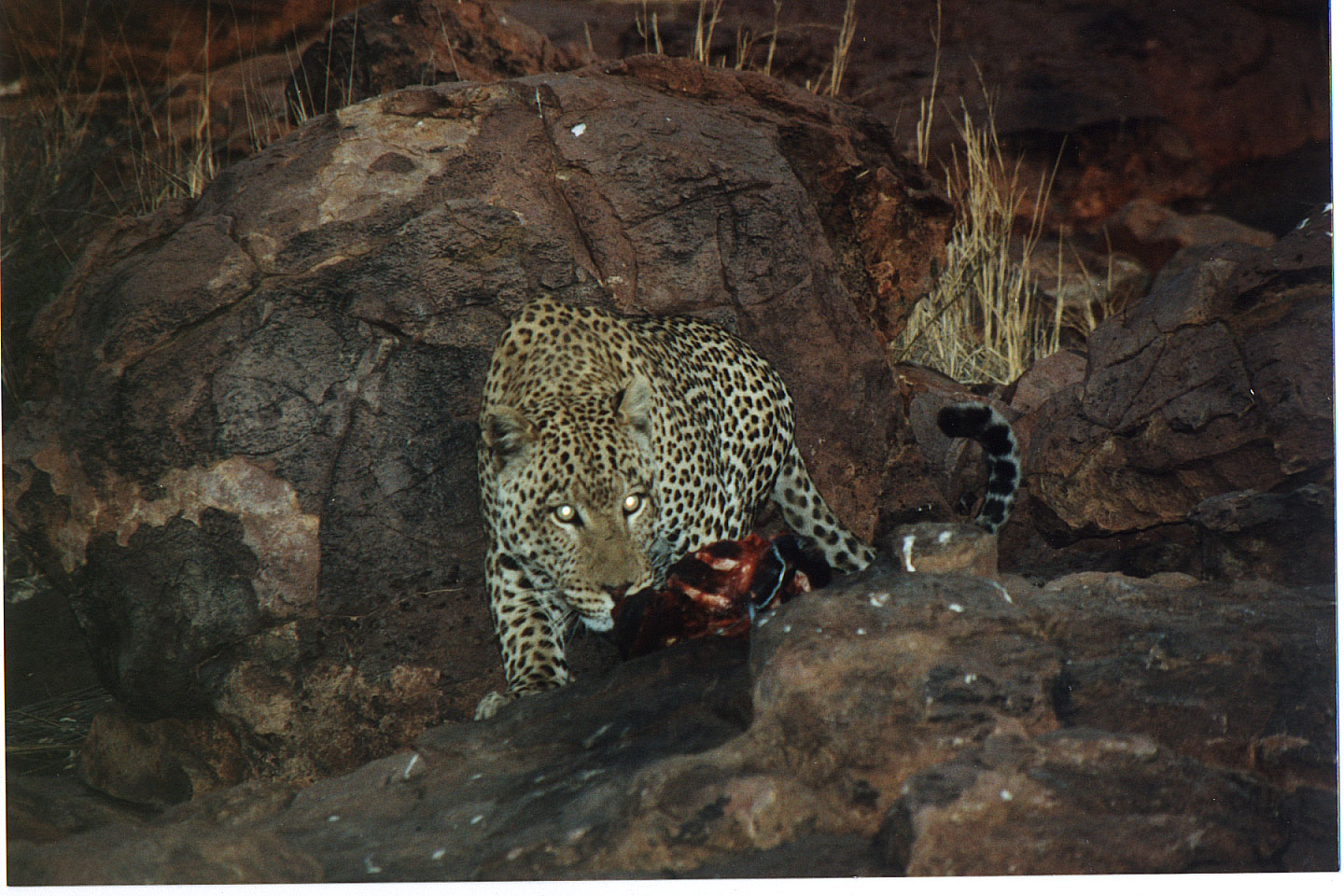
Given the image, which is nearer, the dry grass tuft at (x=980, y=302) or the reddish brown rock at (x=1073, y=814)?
the reddish brown rock at (x=1073, y=814)

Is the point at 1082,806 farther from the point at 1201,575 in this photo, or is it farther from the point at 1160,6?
the point at 1160,6

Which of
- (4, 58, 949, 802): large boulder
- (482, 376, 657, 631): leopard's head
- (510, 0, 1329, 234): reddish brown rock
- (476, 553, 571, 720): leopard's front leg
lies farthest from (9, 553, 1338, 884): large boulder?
(510, 0, 1329, 234): reddish brown rock

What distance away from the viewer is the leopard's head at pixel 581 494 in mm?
4680

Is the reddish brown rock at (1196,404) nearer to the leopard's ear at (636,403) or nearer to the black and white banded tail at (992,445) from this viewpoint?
the black and white banded tail at (992,445)

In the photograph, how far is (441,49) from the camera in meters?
7.71

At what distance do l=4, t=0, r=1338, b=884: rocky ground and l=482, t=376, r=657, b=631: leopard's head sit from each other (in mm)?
458

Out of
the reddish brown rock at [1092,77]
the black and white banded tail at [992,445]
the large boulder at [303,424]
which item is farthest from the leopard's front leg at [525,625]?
the reddish brown rock at [1092,77]

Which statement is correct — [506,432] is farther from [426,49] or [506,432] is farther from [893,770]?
[426,49]

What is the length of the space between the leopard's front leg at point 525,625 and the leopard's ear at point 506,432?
50 cm

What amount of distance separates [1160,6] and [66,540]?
41.3ft

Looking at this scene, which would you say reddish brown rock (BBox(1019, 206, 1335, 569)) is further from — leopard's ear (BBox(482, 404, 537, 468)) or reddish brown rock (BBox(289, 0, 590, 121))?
reddish brown rock (BBox(289, 0, 590, 121))

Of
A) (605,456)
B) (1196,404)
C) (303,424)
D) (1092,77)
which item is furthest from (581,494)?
(1092,77)

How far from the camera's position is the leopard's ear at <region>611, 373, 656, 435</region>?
4.82 meters

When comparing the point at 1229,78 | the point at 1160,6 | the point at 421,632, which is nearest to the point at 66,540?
the point at 421,632
